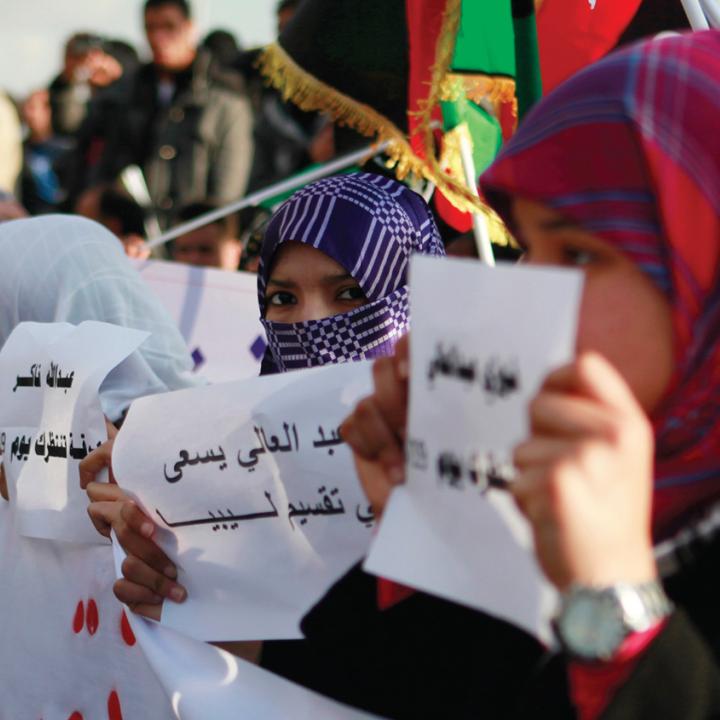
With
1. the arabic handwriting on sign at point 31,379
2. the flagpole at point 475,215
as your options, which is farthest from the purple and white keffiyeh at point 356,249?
the arabic handwriting on sign at point 31,379

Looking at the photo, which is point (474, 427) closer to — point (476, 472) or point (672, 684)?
point (476, 472)

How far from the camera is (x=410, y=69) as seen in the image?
11.4ft

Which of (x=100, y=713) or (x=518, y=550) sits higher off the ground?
(x=518, y=550)

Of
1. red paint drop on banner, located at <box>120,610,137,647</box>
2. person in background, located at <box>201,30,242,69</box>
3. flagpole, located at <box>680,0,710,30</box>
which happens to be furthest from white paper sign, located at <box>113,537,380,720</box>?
→ person in background, located at <box>201,30,242,69</box>

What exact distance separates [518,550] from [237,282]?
3189mm

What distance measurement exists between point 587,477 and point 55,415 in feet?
4.83

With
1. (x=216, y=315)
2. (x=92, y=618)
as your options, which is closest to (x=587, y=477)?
(x=92, y=618)

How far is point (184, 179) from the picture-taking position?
283 inches

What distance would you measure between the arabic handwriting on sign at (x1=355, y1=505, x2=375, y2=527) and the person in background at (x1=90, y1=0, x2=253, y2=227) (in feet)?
17.3

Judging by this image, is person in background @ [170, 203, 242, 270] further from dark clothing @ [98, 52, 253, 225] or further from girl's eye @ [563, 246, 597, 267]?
girl's eye @ [563, 246, 597, 267]

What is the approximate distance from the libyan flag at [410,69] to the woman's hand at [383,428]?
151cm

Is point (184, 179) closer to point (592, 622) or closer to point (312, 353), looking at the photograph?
point (312, 353)

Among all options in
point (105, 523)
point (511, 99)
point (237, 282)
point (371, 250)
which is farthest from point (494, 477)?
point (237, 282)

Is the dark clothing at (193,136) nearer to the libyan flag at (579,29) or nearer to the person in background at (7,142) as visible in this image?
the person in background at (7,142)
